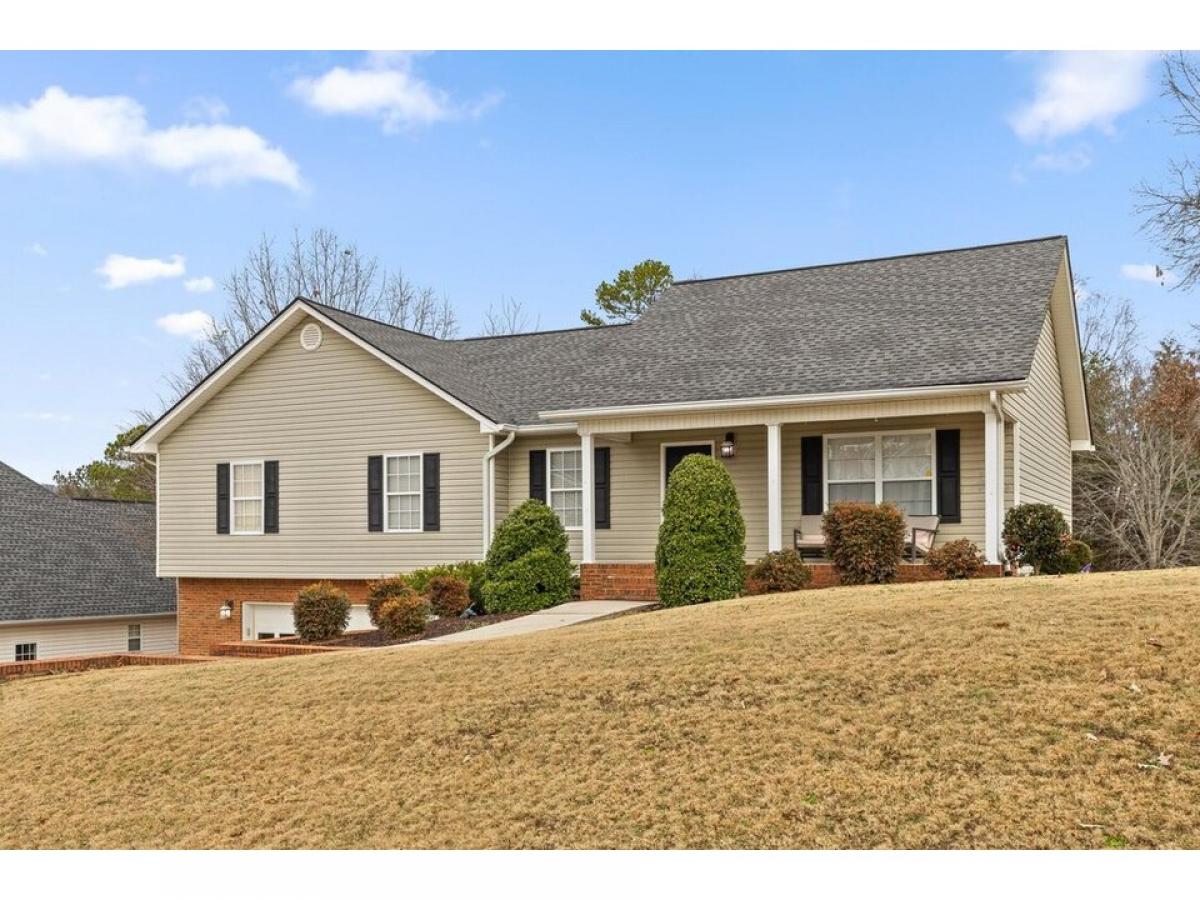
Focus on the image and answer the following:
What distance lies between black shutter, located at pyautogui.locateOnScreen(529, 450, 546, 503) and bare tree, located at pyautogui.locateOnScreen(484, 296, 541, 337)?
72.0 feet

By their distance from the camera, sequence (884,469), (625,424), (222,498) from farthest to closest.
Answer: (222,498) < (625,424) < (884,469)

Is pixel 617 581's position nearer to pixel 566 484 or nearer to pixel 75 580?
pixel 566 484

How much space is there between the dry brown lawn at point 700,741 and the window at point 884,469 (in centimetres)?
552

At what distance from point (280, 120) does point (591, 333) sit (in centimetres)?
794

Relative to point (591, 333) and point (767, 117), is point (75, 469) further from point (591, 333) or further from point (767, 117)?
point (767, 117)

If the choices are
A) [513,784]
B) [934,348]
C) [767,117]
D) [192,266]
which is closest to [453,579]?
[934,348]

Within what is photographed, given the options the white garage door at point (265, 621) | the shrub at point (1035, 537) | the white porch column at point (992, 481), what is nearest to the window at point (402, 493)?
the white garage door at point (265, 621)

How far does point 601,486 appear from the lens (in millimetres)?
20172

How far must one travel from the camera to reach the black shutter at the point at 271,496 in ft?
73.6

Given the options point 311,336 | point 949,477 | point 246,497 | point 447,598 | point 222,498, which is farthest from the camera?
point 222,498

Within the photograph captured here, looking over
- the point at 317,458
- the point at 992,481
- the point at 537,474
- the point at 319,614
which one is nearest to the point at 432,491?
the point at 537,474

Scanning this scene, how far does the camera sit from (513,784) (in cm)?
796

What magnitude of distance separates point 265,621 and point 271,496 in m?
2.65

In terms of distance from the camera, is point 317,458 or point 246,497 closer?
point 317,458
